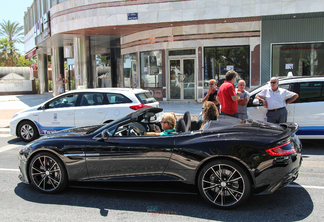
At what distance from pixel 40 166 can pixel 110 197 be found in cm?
118

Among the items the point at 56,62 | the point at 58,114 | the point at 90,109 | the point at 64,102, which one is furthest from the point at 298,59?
the point at 56,62

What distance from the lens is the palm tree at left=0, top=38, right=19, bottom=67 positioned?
56.7m

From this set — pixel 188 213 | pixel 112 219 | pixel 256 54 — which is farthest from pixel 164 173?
pixel 256 54

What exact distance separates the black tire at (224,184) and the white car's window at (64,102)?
5.42 meters

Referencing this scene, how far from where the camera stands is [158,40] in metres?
16.9

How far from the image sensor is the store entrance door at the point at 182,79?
16547mm

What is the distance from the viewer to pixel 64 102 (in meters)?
8.37

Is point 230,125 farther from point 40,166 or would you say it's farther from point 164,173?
point 40,166

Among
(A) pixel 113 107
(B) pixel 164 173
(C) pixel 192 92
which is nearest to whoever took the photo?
(B) pixel 164 173

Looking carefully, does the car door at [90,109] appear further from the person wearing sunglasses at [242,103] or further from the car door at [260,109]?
the car door at [260,109]

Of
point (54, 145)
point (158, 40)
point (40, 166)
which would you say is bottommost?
point (40, 166)

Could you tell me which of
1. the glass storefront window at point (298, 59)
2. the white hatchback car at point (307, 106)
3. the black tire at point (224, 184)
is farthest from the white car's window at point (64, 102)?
the glass storefront window at point (298, 59)

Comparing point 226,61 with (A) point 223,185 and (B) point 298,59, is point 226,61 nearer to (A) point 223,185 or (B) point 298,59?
(B) point 298,59

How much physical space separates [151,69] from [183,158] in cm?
1390
